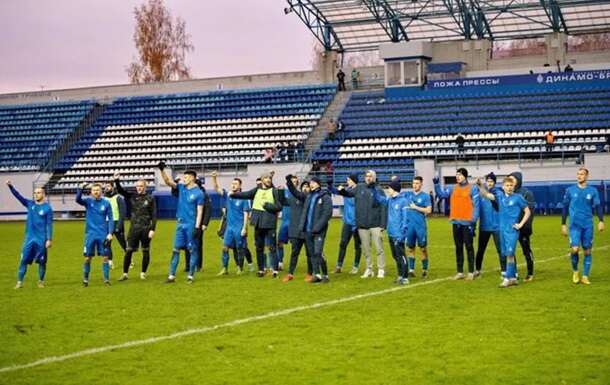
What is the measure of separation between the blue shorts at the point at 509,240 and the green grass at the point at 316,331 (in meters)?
0.67

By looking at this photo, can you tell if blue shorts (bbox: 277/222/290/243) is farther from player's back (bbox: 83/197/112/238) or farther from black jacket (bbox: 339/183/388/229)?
player's back (bbox: 83/197/112/238)

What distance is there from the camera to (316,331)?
43.6 feet

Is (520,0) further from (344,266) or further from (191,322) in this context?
(191,322)

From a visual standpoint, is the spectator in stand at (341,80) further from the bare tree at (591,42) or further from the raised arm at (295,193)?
the raised arm at (295,193)

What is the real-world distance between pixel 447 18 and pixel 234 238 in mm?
37249

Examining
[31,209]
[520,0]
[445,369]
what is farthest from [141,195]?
[520,0]

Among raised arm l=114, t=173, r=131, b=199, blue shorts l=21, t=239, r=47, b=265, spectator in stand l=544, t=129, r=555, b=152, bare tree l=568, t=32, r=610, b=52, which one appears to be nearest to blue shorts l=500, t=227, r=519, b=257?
raised arm l=114, t=173, r=131, b=199

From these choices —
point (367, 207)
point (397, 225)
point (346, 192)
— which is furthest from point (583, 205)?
point (346, 192)

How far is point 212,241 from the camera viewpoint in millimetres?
32781

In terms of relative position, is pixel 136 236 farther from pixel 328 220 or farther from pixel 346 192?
pixel 346 192

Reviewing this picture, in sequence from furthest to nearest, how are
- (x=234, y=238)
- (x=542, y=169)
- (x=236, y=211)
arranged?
(x=542, y=169), (x=236, y=211), (x=234, y=238)

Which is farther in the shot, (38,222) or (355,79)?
(355,79)

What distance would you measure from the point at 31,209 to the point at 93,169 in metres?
39.8

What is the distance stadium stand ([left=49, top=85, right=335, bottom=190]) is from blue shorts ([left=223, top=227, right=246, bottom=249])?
106ft
